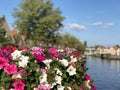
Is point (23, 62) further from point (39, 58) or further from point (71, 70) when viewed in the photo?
point (71, 70)

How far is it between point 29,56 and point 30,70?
415mm

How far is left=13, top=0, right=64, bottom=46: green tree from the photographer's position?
2906 inches

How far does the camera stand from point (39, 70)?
264 inches

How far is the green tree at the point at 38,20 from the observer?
7381 cm

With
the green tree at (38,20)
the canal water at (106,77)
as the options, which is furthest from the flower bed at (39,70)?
the green tree at (38,20)

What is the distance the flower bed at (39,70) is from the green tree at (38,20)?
2593 inches

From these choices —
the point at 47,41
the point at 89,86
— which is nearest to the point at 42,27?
the point at 47,41

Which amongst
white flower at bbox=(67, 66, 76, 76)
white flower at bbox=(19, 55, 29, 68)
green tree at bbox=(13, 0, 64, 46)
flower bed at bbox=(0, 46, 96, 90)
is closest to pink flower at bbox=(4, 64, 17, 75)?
flower bed at bbox=(0, 46, 96, 90)

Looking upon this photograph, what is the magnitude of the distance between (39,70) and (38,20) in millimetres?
69136

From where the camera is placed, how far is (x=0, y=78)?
21.4 ft

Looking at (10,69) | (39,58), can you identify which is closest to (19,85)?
(10,69)

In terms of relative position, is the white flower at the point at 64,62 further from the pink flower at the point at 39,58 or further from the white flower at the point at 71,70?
the pink flower at the point at 39,58

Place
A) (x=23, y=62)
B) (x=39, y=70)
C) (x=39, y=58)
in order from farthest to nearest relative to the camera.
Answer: (x=39, y=58) → (x=39, y=70) → (x=23, y=62)

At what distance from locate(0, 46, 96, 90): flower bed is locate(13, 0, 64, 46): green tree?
65.9 m
